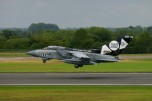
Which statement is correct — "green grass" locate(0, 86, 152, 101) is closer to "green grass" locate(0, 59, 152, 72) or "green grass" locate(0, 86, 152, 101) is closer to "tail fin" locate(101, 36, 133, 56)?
"green grass" locate(0, 59, 152, 72)

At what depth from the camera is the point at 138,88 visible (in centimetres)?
2819

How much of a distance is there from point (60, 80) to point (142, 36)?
7173 centimetres

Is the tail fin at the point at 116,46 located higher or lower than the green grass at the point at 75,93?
higher

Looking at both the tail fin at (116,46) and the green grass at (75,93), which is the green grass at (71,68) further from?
the green grass at (75,93)

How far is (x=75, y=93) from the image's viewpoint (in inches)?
995

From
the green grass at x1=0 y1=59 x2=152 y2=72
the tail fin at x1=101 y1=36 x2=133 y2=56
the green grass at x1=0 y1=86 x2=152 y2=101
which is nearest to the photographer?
the green grass at x1=0 y1=86 x2=152 y2=101

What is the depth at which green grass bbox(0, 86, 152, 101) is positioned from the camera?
75.9 feet

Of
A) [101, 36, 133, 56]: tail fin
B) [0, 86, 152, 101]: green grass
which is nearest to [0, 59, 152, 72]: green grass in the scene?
[101, 36, 133, 56]: tail fin

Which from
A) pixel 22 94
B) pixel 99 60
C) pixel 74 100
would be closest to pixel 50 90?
pixel 22 94

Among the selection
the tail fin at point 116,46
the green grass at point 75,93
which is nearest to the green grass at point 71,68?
the tail fin at point 116,46

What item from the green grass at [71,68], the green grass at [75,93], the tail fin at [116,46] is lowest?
the green grass at [71,68]

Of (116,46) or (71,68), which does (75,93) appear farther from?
(116,46)

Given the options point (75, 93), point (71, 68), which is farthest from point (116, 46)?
point (75, 93)

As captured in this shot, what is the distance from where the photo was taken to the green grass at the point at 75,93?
23141 mm
